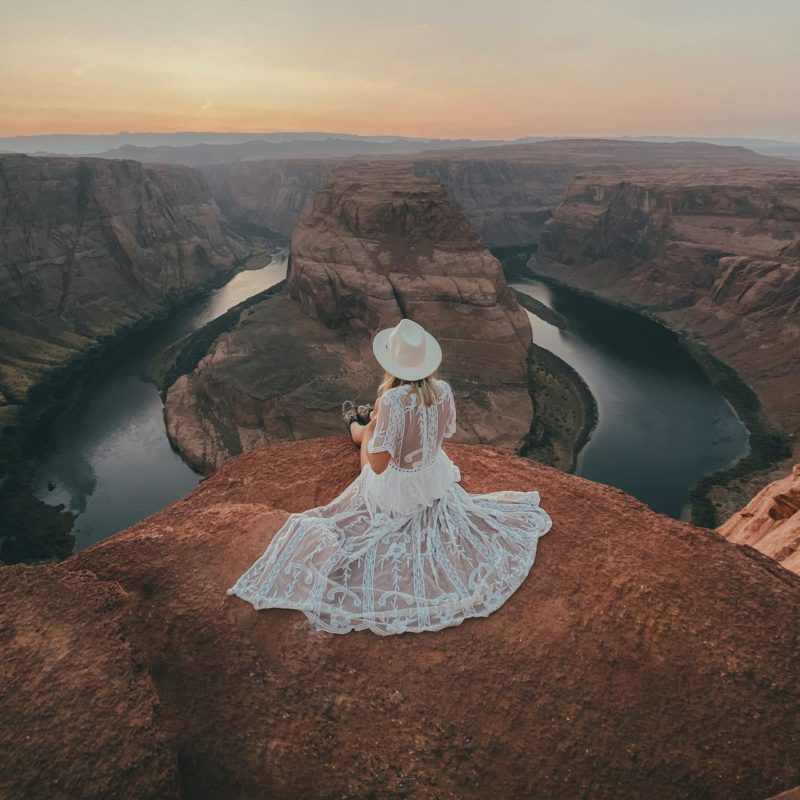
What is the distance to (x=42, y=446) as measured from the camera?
123 ft

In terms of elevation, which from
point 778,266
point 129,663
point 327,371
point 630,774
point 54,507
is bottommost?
point 54,507

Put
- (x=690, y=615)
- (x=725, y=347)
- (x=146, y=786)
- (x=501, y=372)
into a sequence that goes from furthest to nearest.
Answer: (x=725, y=347) → (x=501, y=372) → (x=690, y=615) → (x=146, y=786)

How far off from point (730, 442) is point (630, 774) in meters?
39.5

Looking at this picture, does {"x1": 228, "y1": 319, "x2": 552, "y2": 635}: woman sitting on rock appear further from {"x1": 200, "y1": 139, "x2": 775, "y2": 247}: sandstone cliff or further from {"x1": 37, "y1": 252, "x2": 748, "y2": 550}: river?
{"x1": 200, "y1": 139, "x2": 775, "y2": 247}: sandstone cliff

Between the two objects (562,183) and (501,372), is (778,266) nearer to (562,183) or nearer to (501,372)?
(501,372)

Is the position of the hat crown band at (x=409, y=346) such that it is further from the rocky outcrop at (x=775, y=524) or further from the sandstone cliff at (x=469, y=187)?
the sandstone cliff at (x=469, y=187)

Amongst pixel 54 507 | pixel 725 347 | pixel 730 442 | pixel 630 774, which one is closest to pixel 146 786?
pixel 630 774

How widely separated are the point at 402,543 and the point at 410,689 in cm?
151

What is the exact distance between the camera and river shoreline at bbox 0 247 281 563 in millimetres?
27719

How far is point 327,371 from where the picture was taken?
41375 mm

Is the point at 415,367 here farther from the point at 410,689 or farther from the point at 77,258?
the point at 77,258

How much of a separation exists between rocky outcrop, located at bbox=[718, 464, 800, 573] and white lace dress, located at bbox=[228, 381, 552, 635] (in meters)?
6.19

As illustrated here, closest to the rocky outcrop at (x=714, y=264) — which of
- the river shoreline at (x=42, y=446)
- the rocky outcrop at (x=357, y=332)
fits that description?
the rocky outcrop at (x=357, y=332)

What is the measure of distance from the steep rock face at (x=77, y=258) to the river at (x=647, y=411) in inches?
1905
